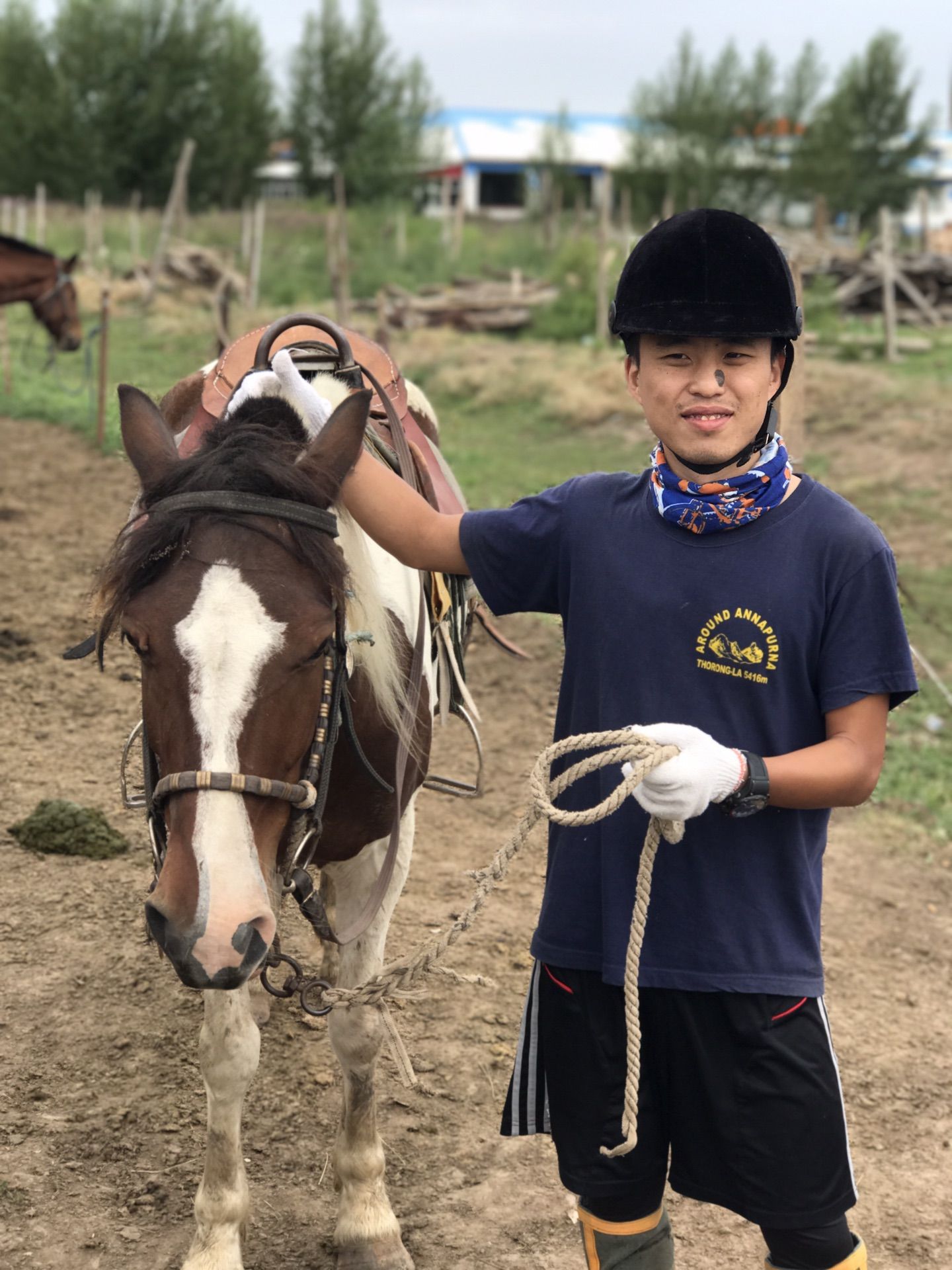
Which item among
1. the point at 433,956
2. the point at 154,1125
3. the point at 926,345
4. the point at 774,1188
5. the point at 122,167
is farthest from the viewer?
the point at 122,167

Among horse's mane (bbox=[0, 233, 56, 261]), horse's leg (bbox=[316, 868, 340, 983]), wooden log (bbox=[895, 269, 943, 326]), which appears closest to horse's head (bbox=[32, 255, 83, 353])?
horse's mane (bbox=[0, 233, 56, 261])

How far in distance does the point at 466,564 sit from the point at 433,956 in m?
0.62

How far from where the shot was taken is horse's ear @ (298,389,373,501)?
1955 mm

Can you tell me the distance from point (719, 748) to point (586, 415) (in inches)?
433

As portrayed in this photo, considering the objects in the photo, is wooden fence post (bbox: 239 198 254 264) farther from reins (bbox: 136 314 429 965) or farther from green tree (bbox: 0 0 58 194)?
reins (bbox: 136 314 429 965)

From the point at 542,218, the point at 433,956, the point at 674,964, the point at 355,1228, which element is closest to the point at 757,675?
the point at 674,964

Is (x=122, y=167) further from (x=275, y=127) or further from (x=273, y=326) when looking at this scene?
(x=273, y=326)

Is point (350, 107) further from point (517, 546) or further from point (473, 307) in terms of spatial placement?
point (517, 546)

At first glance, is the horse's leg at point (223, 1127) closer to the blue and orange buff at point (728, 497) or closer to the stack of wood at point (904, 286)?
the blue and orange buff at point (728, 497)

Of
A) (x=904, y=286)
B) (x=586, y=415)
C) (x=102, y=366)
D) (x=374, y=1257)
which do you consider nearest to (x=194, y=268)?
(x=586, y=415)

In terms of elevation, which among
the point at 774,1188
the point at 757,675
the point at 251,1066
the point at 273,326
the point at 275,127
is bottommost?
the point at 251,1066

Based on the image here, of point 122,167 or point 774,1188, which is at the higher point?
point 122,167

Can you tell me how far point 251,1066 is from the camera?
248 cm

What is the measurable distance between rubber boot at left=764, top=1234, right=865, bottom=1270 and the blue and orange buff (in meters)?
1.05
